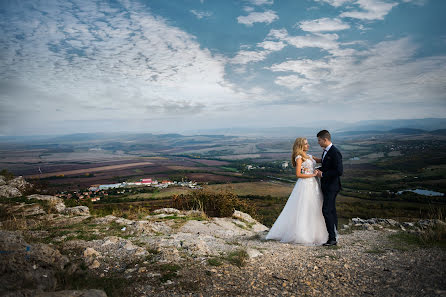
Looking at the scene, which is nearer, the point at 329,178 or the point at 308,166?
the point at 329,178

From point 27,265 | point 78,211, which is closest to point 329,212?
point 27,265

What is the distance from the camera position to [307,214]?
22.2 feet

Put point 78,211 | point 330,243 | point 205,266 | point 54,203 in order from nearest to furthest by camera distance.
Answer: point 205,266 → point 330,243 → point 78,211 → point 54,203

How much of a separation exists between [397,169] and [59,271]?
55102 mm

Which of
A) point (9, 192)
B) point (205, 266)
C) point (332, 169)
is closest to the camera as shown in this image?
point (205, 266)

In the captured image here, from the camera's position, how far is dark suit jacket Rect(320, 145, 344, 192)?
6.14 meters

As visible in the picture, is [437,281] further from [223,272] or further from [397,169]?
[397,169]

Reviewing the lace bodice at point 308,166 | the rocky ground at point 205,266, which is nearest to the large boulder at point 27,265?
the rocky ground at point 205,266

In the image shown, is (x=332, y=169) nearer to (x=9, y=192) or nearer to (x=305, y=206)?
(x=305, y=206)

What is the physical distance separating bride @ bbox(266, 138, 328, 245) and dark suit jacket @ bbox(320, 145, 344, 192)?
0.36 metres

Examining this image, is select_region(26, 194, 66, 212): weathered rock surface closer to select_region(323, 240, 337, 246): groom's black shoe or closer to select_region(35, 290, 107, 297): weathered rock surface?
select_region(35, 290, 107, 297): weathered rock surface

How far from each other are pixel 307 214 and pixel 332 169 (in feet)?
5.27

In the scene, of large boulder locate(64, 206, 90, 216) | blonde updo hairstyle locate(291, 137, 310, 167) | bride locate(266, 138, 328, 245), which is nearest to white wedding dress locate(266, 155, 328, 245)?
bride locate(266, 138, 328, 245)

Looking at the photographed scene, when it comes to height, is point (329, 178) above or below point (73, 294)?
above
